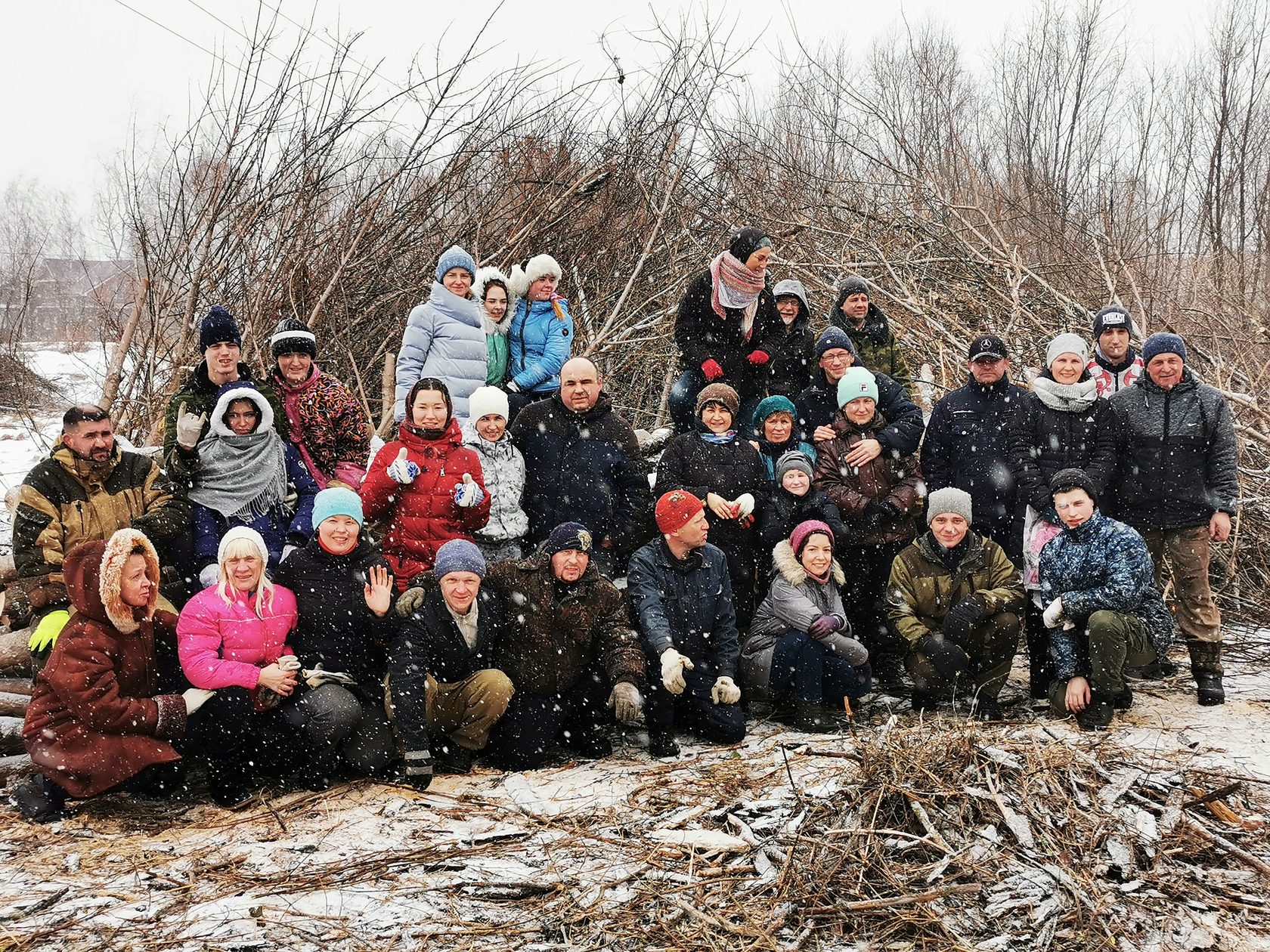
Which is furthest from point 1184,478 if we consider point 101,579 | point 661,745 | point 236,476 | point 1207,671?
point 101,579

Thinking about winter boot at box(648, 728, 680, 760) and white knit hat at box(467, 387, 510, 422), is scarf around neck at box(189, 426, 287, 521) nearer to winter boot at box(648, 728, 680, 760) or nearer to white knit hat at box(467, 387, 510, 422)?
white knit hat at box(467, 387, 510, 422)

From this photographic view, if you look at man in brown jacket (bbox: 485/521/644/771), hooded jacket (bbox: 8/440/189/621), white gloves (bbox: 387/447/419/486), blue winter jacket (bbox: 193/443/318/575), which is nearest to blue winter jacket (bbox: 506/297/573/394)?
white gloves (bbox: 387/447/419/486)

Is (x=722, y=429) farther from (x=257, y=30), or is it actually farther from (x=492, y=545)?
(x=257, y=30)

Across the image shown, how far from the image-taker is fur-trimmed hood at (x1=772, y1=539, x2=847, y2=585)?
521 cm

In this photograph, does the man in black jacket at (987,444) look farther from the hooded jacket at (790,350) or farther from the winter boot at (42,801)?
the winter boot at (42,801)

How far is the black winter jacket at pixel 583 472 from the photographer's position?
5434mm

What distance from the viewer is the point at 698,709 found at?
5.04 metres

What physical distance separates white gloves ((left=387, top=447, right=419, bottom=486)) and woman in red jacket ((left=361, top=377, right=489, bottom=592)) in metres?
0.03

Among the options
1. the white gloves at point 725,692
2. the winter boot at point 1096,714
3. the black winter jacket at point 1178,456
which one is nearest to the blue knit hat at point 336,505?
the white gloves at point 725,692

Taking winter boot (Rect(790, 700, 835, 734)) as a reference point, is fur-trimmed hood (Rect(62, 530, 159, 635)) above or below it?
above

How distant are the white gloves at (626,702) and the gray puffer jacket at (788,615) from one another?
2.60 feet

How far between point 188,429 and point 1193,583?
18.0 feet

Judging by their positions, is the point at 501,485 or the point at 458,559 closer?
the point at 458,559

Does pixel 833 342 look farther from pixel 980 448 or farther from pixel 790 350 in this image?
pixel 980 448
